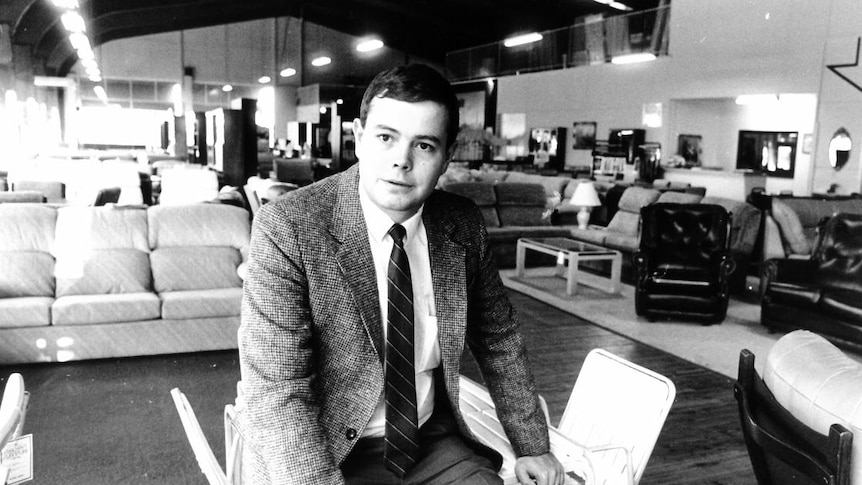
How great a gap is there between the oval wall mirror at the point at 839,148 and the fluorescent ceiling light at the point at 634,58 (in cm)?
408

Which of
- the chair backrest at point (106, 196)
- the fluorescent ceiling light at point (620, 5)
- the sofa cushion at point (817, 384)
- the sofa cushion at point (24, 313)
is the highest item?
the fluorescent ceiling light at point (620, 5)

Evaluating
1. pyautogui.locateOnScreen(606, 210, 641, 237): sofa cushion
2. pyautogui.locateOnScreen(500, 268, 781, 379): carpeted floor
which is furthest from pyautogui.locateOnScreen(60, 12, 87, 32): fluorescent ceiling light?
pyautogui.locateOnScreen(606, 210, 641, 237): sofa cushion

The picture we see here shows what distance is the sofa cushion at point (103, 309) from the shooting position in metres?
4.61

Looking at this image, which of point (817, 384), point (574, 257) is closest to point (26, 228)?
point (574, 257)

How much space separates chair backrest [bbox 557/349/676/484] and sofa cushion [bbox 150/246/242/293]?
11.9 feet

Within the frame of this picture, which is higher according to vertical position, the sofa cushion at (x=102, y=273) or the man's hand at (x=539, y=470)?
the man's hand at (x=539, y=470)

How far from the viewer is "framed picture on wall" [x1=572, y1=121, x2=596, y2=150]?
17.2 m

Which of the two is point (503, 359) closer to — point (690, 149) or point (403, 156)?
point (403, 156)

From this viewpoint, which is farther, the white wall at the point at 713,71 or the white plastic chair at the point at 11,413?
the white wall at the point at 713,71

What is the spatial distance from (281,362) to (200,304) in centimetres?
373

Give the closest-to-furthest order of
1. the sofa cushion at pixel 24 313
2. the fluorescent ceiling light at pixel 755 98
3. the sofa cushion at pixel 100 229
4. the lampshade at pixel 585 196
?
the sofa cushion at pixel 24 313 < the sofa cushion at pixel 100 229 < the lampshade at pixel 585 196 < the fluorescent ceiling light at pixel 755 98

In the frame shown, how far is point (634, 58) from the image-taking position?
14883 millimetres

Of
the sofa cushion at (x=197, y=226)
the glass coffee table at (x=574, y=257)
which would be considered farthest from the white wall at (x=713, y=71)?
the sofa cushion at (x=197, y=226)

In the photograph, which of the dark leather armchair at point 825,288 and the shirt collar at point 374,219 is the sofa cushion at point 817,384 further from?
the dark leather armchair at point 825,288
